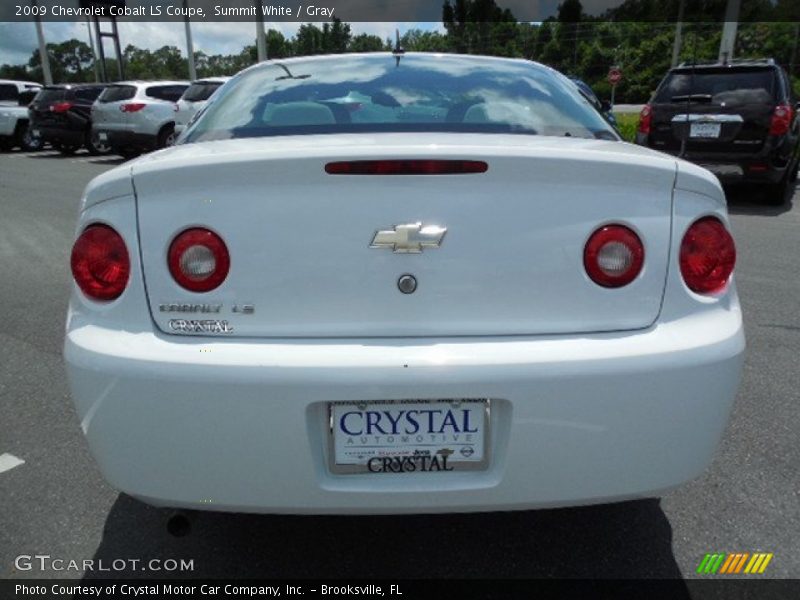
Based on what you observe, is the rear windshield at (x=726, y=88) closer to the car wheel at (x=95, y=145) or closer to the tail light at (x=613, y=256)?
Answer: the tail light at (x=613, y=256)

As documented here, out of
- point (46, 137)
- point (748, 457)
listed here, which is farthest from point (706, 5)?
point (748, 457)

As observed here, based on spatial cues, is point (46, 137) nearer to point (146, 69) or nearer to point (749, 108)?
point (749, 108)

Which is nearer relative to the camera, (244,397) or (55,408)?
(244,397)

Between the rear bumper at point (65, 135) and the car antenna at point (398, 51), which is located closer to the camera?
the car antenna at point (398, 51)

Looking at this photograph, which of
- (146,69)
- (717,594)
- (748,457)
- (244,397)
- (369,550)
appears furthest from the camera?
(146,69)

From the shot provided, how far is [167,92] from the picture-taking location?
1475cm

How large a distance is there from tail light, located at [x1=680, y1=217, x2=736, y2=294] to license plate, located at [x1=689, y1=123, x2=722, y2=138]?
7002 mm

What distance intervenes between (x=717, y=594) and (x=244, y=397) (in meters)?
1.44

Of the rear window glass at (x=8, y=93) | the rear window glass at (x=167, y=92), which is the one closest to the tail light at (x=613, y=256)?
the rear window glass at (x=167, y=92)

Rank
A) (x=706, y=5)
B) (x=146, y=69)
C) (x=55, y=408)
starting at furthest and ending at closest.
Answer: (x=146, y=69)
(x=706, y=5)
(x=55, y=408)

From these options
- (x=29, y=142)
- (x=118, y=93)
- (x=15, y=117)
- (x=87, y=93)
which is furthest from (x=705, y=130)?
(x=15, y=117)

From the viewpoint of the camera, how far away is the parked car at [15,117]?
18684 millimetres

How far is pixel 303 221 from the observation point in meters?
1.59

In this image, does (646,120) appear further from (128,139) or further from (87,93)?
(87,93)
